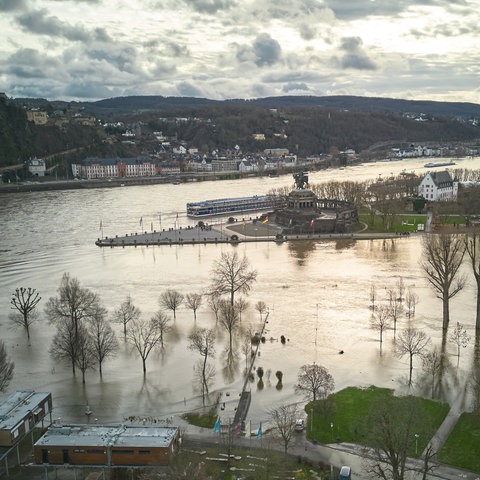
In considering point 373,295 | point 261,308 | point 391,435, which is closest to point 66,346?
point 261,308

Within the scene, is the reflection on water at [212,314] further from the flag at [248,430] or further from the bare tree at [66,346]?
the flag at [248,430]

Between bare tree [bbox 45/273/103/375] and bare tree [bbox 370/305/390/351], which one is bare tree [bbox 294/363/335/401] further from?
bare tree [bbox 45/273/103/375]

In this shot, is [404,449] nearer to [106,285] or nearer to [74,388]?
[74,388]

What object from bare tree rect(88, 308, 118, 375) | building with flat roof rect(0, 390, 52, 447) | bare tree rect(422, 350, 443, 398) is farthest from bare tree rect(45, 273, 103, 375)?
bare tree rect(422, 350, 443, 398)

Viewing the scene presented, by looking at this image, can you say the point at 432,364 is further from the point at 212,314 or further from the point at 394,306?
the point at 212,314

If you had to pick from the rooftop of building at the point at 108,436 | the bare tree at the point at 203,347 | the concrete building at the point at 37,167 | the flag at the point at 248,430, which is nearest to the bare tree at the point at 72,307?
the bare tree at the point at 203,347

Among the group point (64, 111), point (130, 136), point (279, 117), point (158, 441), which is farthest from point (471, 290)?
point (279, 117)
